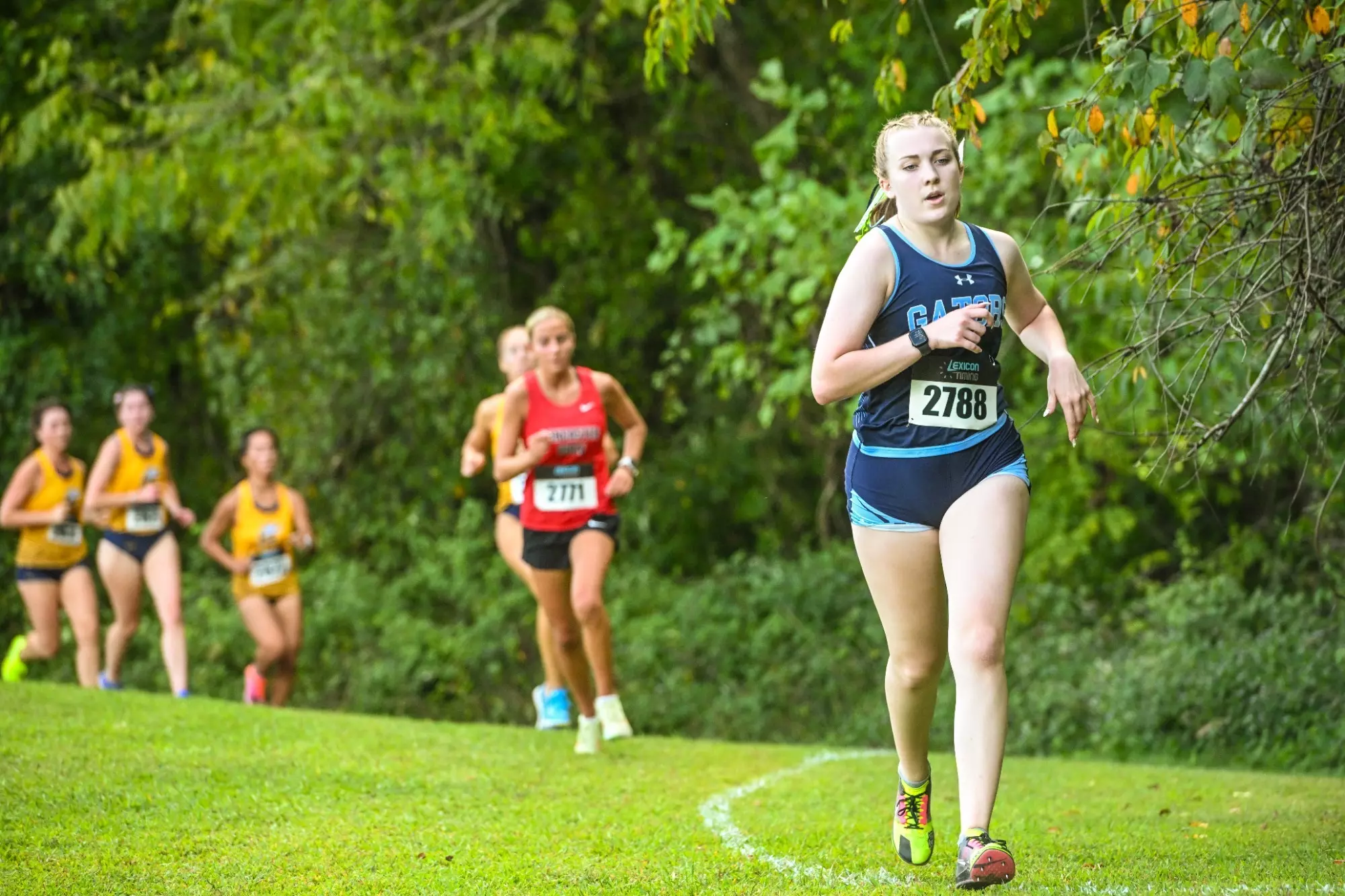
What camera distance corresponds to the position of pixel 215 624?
16.6 meters

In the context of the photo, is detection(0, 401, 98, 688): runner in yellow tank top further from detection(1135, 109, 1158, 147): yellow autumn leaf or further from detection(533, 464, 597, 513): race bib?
detection(1135, 109, 1158, 147): yellow autumn leaf

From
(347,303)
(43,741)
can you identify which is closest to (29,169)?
(347,303)

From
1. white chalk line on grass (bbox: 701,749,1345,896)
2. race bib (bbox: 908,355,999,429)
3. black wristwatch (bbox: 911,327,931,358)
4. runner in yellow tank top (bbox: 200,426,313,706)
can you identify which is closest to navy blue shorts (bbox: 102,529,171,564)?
runner in yellow tank top (bbox: 200,426,313,706)

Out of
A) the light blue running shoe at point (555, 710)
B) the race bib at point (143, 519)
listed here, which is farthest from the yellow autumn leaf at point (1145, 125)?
the race bib at point (143, 519)

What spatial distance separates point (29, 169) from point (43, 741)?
1294 centimetres

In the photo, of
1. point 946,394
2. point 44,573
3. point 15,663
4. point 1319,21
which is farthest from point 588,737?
point 15,663

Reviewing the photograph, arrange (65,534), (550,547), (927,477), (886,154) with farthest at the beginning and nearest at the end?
(65,534), (550,547), (886,154), (927,477)

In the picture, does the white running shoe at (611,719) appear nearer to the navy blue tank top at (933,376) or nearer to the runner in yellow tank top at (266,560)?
the runner in yellow tank top at (266,560)

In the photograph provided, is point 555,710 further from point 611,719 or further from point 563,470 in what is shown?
point 563,470

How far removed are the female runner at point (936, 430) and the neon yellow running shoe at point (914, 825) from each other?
0.26 meters

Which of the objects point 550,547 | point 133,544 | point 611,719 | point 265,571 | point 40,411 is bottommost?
point 611,719

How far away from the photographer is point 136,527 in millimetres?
11648

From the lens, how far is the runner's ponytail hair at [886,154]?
4820 millimetres

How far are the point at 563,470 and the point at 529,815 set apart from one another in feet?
8.41
